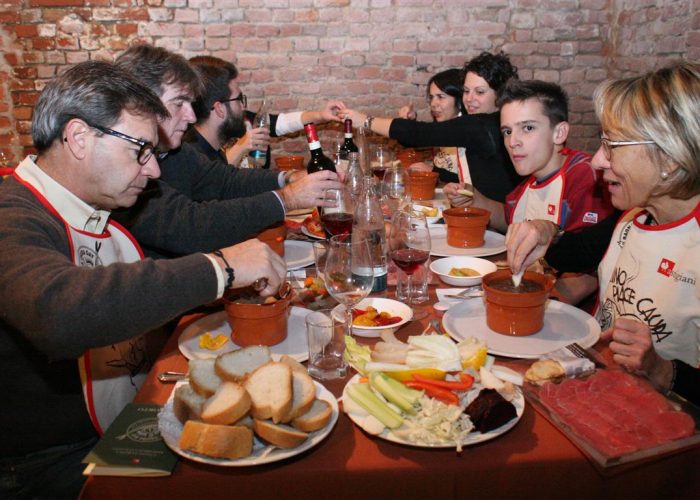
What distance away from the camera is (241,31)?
4570 mm

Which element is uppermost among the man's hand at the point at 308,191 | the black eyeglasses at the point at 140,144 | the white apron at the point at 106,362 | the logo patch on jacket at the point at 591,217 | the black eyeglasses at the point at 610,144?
the black eyeglasses at the point at 610,144

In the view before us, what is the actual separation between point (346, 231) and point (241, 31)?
9.86ft

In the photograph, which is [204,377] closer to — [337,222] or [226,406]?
[226,406]

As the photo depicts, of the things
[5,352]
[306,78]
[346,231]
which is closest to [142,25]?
[306,78]

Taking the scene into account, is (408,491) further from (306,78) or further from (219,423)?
(306,78)

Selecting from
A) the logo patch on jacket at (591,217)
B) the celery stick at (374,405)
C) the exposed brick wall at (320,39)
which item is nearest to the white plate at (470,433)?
the celery stick at (374,405)

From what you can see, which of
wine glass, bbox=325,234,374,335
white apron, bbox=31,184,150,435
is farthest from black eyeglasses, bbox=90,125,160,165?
wine glass, bbox=325,234,374,335

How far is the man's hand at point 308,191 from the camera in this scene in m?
2.19

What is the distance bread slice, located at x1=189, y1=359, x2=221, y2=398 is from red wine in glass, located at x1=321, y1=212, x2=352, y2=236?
3.38ft

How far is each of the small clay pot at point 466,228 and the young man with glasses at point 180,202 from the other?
0.45 m

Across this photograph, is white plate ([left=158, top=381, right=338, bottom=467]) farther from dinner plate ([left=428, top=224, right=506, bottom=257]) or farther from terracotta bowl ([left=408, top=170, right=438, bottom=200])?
terracotta bowl ([left=408, top=170, right=438, bottom=200])

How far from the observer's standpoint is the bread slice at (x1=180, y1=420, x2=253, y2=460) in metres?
1.00

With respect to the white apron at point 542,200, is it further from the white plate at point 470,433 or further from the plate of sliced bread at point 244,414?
the plate of sliced bread at point 244,414

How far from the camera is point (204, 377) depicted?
1.16 meters
